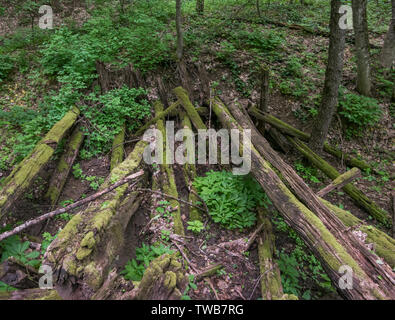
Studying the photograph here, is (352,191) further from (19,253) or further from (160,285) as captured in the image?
(19,253)

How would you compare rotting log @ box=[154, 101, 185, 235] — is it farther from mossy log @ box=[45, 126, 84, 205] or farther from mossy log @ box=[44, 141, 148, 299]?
mossy log @ box=[45, 126, 84, 205]

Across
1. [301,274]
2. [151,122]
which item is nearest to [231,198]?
[301,274]

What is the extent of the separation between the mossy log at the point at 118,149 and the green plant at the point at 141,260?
2.08 m

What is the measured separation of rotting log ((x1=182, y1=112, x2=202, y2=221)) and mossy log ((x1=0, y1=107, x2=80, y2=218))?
2.56 meters

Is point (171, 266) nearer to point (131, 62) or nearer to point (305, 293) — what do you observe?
point (305, 293)

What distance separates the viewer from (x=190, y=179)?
190 inches

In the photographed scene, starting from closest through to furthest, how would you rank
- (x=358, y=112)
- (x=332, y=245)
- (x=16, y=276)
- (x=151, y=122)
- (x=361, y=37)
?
(x=16, y=276) < (x=332, y=245) < (x=151, y=122) < (x=358, y=112) < (x=361, y=37)

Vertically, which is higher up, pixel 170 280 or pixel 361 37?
pixel 361 37

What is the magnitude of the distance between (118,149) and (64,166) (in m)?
1.12

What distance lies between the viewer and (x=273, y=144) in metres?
6.53

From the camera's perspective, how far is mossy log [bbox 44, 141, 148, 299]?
7.95ft

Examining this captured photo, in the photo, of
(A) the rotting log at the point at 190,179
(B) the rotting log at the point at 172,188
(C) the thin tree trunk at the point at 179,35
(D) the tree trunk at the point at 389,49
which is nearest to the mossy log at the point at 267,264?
(A) the rotting log at the point at 190,179

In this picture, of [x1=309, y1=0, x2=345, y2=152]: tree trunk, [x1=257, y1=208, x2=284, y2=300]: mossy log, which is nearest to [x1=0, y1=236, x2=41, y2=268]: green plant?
[x1=257, y1=208, x2=284, y2=300]: mossy log

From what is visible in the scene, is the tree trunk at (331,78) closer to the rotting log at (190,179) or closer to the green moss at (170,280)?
the rotting log at (190,179)
